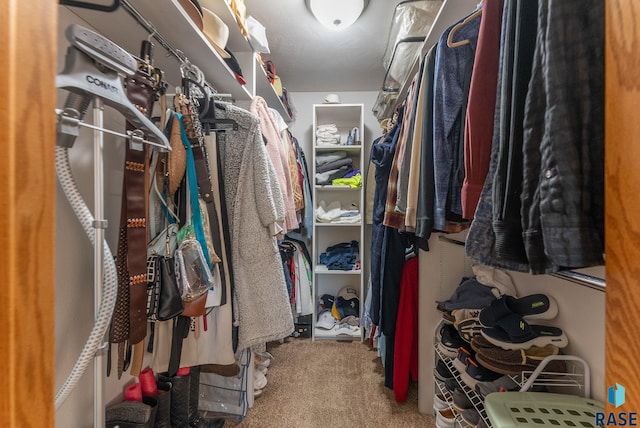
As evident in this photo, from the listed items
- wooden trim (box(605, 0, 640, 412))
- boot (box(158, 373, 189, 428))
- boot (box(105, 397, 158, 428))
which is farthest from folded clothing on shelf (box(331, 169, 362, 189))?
wooden trim (box(605, 0, 640, 412))

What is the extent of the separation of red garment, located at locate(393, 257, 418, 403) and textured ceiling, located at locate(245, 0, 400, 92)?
4.33ft

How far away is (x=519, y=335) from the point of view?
0.78 meters

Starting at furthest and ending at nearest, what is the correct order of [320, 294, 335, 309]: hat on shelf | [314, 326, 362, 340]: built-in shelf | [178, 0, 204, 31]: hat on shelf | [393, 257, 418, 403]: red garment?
[320, 294, 335, 309]: hat on shelf, [314, 326, 362, 340]: built-in shelf, [393, 257, 418, 403]: red garment, [178, 0, 204, 31]: hat on shelf

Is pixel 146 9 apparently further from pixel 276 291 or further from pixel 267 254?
pixel 276 291

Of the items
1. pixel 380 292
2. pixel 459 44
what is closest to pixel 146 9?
pixel 459 44

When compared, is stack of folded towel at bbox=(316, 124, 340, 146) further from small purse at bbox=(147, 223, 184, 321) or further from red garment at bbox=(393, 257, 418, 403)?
small purse at bbox=(147, 223, 184, 321)

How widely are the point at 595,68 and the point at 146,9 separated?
1052 millimetres

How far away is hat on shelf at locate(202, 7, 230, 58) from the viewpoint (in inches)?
39.9

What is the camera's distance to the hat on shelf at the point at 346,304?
2.20m

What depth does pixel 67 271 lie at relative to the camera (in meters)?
0.74

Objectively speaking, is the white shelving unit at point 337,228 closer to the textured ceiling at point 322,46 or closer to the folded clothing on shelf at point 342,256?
the folded clothing on shelf at point 342,256

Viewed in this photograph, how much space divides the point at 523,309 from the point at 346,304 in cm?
148

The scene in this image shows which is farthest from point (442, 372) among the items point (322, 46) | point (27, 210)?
point (322, 46)

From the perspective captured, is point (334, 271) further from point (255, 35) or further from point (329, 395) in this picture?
point (255, 35)
